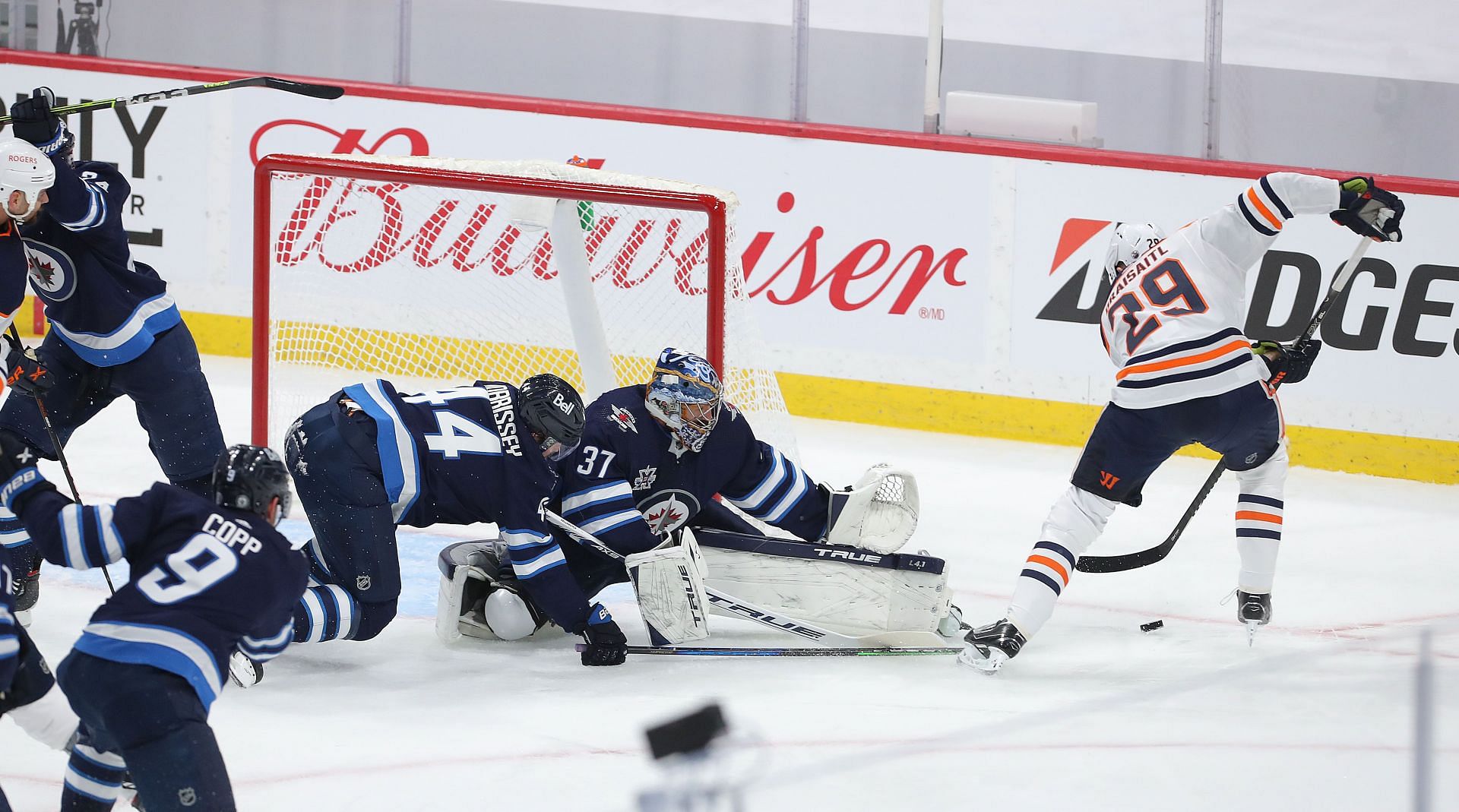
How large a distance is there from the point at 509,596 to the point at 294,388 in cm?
156

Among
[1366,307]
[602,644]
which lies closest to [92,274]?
[602,644]

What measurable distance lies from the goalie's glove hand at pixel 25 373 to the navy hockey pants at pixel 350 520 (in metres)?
0.57

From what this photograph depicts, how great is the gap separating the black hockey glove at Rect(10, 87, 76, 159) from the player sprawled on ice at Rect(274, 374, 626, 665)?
0.91 metres

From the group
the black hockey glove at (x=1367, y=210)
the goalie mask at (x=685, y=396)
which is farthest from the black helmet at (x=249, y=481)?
the black hockey glove at (x=1367, y=210)

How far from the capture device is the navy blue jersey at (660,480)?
3719 millimetres

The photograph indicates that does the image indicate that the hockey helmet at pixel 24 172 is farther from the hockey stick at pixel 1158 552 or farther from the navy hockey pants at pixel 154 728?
the hockey stick at pixel 1158 552

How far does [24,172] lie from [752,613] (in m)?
1.89

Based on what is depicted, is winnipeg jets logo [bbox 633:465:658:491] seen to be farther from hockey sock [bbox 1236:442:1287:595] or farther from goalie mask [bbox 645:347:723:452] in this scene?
hockey sock [bbox 1236:442:1287:595]

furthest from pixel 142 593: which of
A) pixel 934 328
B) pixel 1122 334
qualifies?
pixel 934 328

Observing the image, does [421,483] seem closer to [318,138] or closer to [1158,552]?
[1158,552]

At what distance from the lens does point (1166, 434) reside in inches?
148

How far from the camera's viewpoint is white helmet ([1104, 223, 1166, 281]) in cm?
408

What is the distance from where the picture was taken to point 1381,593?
4559 millimetres

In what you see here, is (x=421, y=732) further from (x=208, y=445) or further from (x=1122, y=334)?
(x=1122, y=334)
